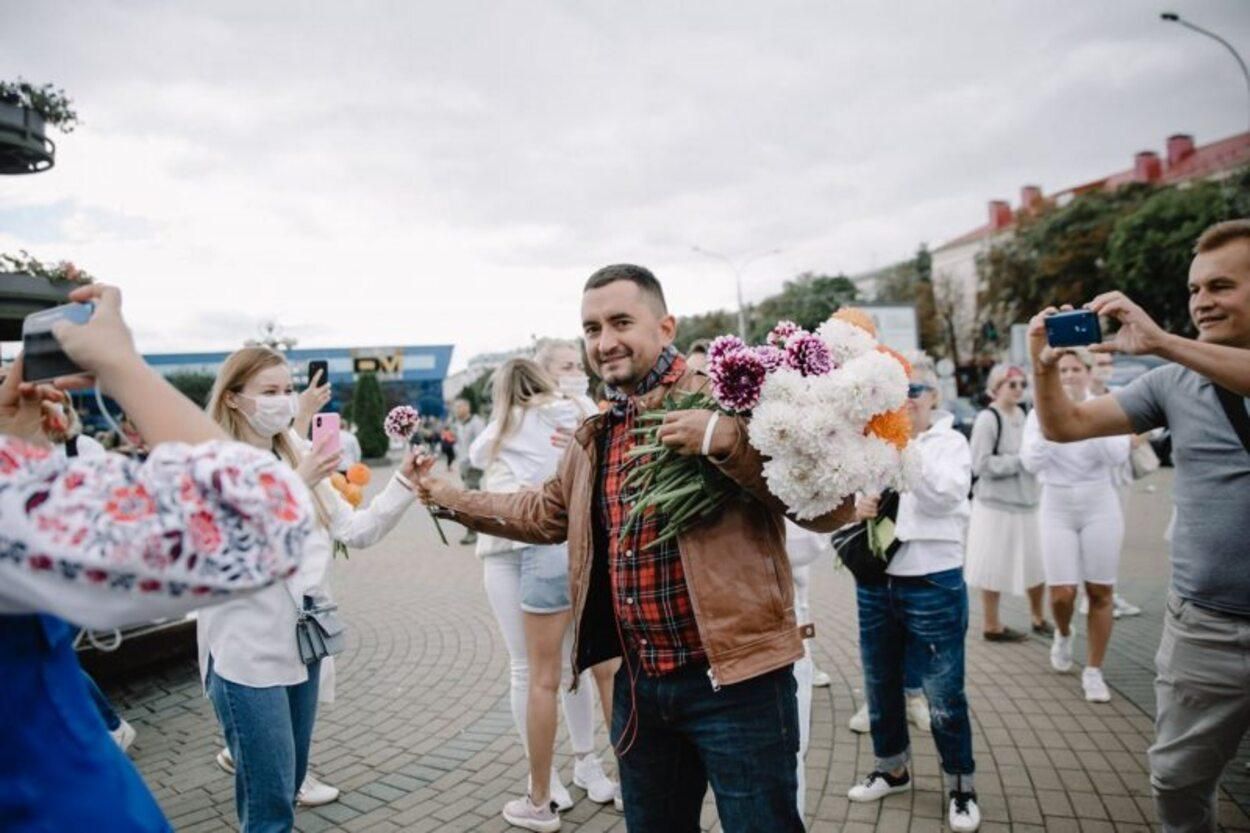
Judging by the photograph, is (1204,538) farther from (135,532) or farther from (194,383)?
(194,383)

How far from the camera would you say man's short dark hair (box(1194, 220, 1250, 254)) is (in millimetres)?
2619

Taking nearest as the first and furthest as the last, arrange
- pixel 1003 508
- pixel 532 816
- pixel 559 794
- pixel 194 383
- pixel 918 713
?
pixel 532 816 < pixel 559 794 < pixel 918 713 < pixel 1003 508 < pixel 194 383

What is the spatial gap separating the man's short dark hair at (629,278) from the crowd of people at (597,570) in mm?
11

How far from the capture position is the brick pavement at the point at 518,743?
3.60 m

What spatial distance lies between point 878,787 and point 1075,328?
99.8 inches

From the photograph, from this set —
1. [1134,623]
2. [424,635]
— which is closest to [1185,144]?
[1134,623]

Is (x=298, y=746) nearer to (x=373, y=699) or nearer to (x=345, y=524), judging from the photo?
(x=345, y=524)

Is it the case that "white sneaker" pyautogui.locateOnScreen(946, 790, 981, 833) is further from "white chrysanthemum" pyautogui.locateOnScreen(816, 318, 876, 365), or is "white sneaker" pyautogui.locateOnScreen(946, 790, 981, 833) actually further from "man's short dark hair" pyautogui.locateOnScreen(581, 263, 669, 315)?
"man's short dark hair" pyautogui.locateOnScreen(581, 263, 669, 315)

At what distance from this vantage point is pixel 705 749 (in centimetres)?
215

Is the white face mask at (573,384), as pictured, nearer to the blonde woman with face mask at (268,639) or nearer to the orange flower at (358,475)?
the orange flower at (358,475)

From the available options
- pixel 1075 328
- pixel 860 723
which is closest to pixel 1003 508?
pixel 860 723

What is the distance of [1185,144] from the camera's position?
185 ft

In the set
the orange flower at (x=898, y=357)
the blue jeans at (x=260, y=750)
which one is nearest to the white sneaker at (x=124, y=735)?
the blue jeans at (x=260, y=750)

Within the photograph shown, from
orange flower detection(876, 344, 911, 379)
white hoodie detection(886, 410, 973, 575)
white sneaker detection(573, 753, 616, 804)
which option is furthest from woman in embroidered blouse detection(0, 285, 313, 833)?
white hoodie detection(886, 410, 973, 575)
